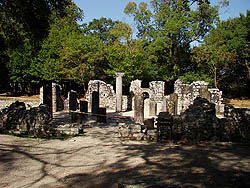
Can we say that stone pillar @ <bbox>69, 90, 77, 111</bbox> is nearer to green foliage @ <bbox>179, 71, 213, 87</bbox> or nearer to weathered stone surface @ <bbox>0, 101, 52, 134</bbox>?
weathered stone surface @ <bbox>0, 101, 52, 134</bbox>

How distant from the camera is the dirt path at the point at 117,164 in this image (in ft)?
15.1

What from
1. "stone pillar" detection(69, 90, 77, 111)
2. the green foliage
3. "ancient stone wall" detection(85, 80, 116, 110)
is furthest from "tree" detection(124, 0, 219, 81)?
"stone pillar" detection(69, 90, 77, 111)

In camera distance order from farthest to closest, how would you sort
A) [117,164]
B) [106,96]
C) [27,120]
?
1. [106,96]
2. [27,120]
3. [117,164]

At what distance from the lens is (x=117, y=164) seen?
19.2ft

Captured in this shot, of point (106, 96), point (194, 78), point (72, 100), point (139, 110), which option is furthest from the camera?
point (194, 78)

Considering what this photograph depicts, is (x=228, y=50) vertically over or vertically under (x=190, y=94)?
over

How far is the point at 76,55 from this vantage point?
27797 mm

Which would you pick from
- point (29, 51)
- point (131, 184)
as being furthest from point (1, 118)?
point (29, 51)

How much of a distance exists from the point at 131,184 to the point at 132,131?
5.96m

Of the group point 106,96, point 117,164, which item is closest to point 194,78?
point 106,96

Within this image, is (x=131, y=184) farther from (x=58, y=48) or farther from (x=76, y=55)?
(x=58, y=48)

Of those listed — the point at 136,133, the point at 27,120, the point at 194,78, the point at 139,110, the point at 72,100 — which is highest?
the point at 194,78

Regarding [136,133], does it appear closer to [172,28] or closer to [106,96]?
[106,96]

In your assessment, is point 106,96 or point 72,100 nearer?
point 72,100
